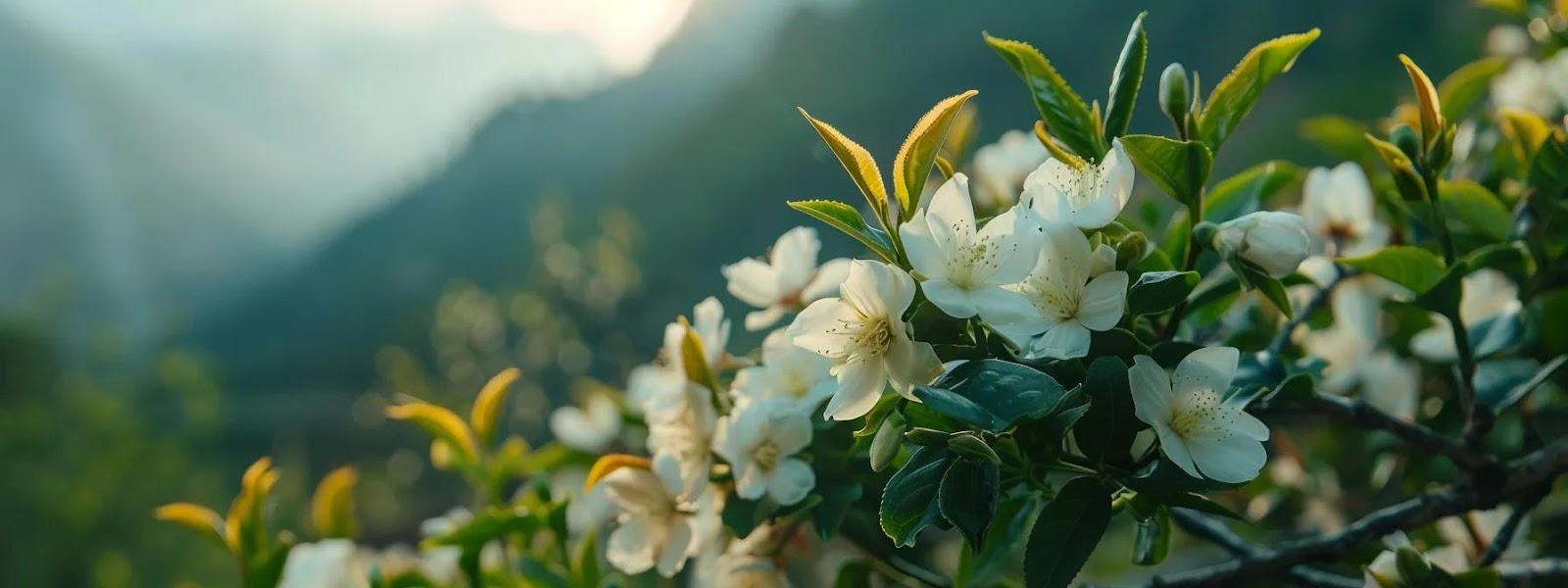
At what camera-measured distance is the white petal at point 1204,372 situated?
423mm

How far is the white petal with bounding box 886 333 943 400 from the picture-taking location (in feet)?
1.33

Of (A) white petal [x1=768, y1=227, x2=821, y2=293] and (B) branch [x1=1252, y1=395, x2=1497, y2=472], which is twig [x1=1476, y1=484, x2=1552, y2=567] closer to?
(B) branch [x1=1252, y1=395, x2=1497, y2=472]

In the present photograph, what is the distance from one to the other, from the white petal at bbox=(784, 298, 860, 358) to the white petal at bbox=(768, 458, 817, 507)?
0.41ft

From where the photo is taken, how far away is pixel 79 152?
30688 millimetres

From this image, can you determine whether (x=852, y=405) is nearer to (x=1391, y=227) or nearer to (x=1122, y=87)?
(x=1122, y=87)

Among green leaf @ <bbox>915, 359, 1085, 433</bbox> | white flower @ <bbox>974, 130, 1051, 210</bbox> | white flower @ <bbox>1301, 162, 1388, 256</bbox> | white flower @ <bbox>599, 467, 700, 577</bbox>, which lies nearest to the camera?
green leaf @ <bbox>915, 359, 1085, 433</bbox>

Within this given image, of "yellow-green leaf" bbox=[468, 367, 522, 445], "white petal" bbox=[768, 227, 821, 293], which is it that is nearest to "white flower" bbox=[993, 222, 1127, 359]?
"white petal" bbox=[768, 227, 821, 293]

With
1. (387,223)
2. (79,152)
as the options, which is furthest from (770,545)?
(79,152)

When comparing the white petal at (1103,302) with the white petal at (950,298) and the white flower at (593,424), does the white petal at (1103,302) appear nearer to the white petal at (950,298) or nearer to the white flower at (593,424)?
the white petal at (950,298)

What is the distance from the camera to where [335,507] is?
28.7 inches

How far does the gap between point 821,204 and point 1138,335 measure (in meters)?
0.17

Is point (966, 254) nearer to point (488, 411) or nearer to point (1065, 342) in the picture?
point (1065, 342)

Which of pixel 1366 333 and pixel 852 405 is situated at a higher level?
pixel 852 405

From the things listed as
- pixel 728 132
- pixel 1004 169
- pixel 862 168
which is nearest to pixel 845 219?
pixel 862 168
